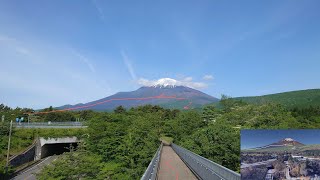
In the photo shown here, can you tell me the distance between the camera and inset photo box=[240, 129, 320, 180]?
7.18 meters

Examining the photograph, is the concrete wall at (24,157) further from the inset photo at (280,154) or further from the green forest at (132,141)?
the inset photo at (280,154)

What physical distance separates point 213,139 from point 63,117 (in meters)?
85.1

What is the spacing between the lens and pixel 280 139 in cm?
719

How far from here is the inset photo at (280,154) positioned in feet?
23.6

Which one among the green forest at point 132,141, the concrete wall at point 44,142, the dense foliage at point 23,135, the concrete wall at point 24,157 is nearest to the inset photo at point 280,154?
the green forest at point 132,141

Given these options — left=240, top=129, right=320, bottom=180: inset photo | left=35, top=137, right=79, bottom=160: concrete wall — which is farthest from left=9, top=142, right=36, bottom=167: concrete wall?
left=240, top=129, right=320, bottom=180: inset photo

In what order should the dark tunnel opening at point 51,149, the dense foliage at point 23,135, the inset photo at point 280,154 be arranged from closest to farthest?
the inset photo at point 280,154, the dense foliage at point 23,135, the dark tunnel opening at point 51,149

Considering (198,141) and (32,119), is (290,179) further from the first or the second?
(32,119)

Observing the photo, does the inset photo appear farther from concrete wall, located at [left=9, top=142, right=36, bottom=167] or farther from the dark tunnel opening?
the dark tunnel opening

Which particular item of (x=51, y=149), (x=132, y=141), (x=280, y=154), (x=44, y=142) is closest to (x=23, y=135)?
(x=44, y=142)

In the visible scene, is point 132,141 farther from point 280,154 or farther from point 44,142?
point 280,154

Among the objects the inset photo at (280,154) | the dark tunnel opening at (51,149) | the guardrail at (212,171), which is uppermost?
the inset photo at (280,154)

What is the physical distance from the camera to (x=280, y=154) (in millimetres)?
7414

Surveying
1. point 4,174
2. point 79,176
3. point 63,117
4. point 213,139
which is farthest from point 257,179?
point 63,117
